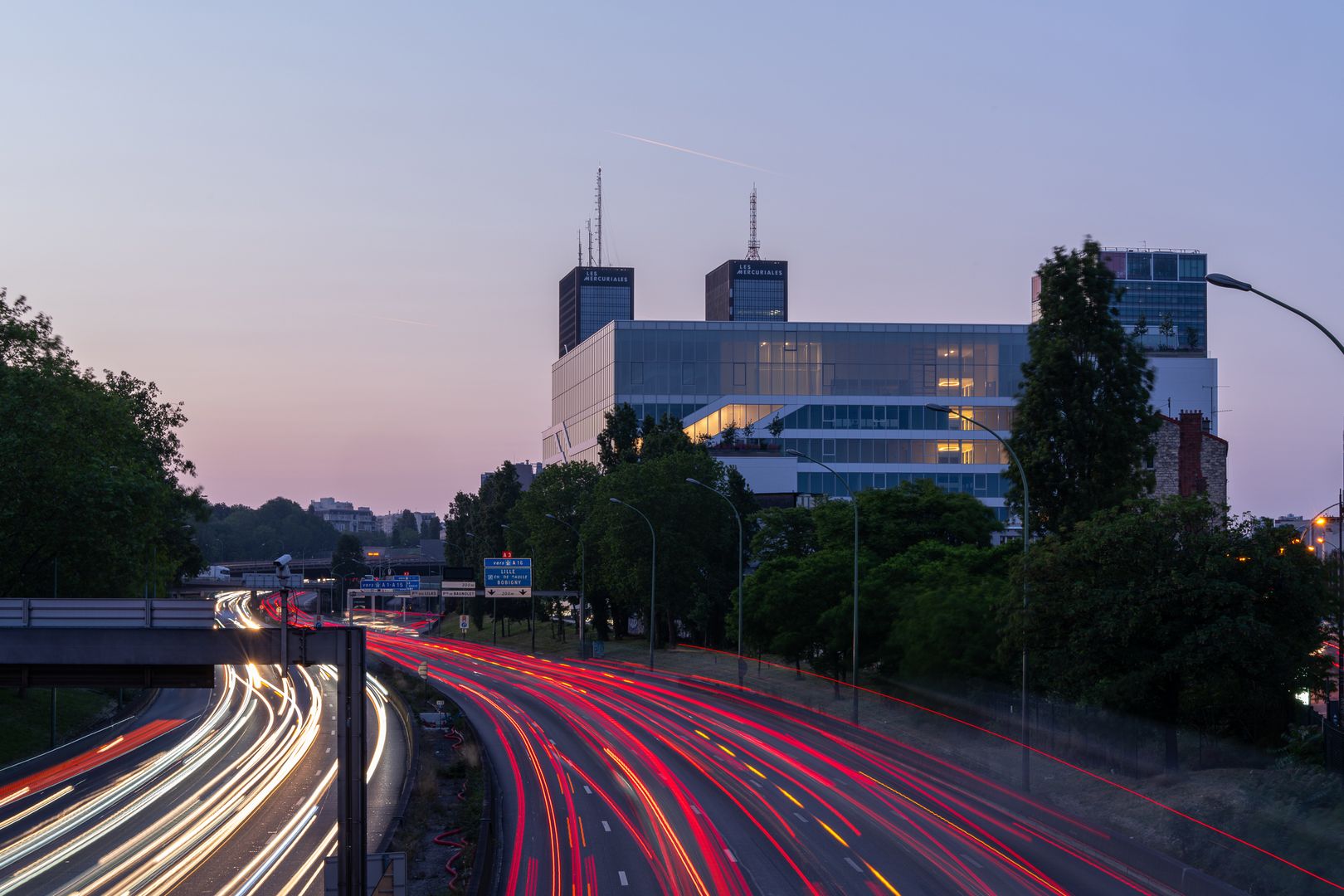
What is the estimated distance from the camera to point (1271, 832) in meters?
25.8

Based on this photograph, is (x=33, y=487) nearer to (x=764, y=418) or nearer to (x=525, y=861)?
(x=525, y=861)

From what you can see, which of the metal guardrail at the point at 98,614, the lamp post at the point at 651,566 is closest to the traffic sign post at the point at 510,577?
the lamp post at the point at 651,566

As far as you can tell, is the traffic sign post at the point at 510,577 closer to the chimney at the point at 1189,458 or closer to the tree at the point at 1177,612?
the chimney at the point at 1189,458

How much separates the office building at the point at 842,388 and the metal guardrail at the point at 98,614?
91024 mm

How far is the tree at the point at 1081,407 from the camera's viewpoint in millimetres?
44250

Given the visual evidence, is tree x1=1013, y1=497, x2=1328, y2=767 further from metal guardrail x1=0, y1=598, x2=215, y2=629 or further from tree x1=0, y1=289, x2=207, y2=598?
tree x1=0, y1=289, x2=207, y2=598

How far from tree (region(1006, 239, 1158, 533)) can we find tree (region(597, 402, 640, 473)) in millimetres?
59271

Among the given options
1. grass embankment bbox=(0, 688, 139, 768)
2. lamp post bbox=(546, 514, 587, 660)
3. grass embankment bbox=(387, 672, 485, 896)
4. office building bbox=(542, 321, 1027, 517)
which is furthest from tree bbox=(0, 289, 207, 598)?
office building bbox=(542, 321, 1027, 517)

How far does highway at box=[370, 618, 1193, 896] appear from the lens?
25.9 metres

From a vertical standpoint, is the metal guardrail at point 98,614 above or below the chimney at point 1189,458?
below

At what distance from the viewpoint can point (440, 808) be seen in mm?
34531

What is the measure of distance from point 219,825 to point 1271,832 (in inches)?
1032

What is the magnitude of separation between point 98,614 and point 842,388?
100999 mm

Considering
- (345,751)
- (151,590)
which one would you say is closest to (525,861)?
(345,751)
